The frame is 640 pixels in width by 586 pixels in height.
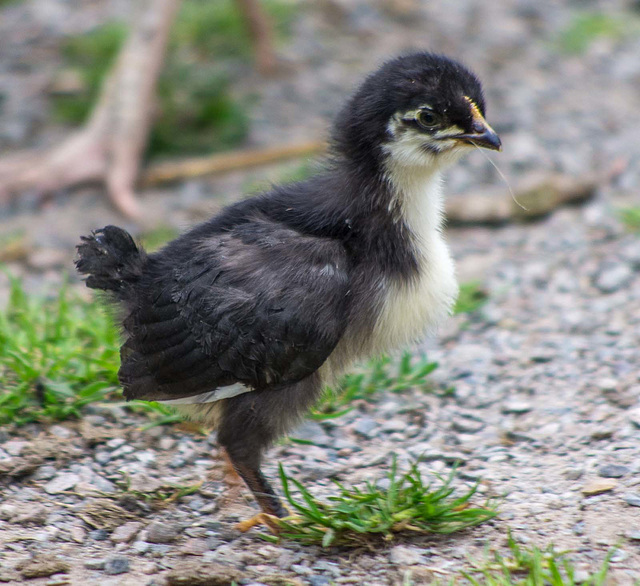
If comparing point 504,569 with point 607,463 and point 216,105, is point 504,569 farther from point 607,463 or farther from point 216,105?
point 216,105

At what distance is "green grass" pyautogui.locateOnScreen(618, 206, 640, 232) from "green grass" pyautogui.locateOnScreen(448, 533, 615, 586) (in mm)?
3704

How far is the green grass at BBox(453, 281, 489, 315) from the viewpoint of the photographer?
18.8ft

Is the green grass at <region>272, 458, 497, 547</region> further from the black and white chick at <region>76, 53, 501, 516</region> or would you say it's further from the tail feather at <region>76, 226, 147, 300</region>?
the tail feather at <region>76, 226, 147, 300</region>

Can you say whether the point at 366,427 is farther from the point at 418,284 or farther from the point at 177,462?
the point at 418,284

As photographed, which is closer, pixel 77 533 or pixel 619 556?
pixel 619 556

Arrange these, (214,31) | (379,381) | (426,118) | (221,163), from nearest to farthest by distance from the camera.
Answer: (426,118), (379,381), (221,163), (214,31)

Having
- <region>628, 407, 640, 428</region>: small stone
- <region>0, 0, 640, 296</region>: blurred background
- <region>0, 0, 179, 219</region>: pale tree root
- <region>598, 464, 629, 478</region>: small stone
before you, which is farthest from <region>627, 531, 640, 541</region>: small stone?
<region>0, 0, 179, 219</region>: pale tree root

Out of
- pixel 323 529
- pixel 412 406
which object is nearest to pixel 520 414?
pixel 412 406

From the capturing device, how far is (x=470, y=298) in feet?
19.4

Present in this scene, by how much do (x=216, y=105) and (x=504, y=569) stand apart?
6047mm

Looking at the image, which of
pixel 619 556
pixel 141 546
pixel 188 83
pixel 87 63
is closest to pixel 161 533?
pixel 141 546

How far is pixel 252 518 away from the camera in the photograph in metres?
3.82

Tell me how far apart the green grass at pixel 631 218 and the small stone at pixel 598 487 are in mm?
3085

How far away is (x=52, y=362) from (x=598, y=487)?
261cm
